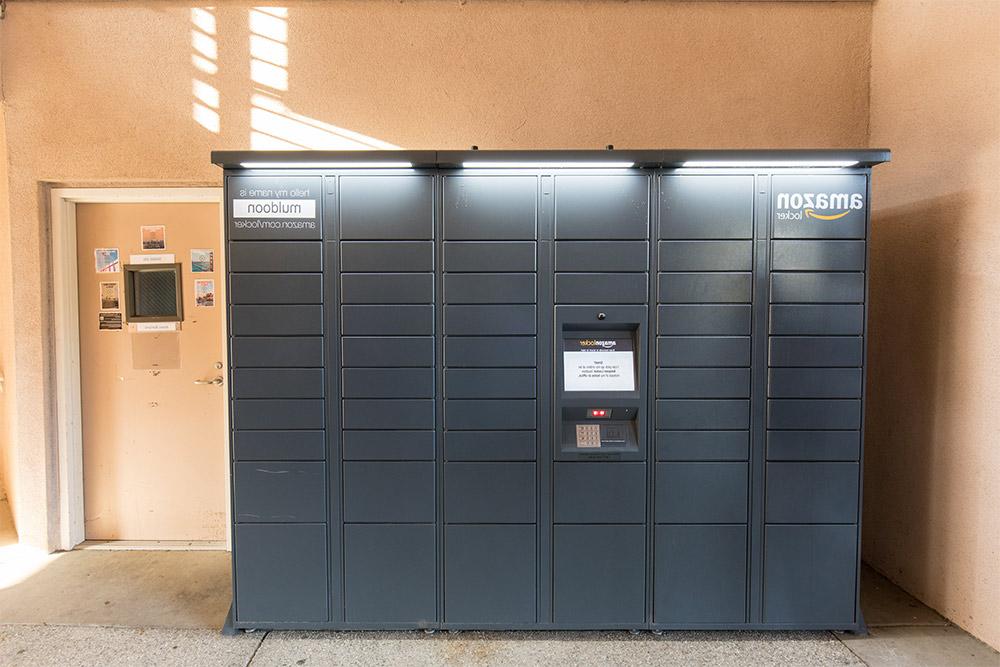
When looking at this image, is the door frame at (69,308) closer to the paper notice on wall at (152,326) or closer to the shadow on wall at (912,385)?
the paper notice on wall at (152,326)

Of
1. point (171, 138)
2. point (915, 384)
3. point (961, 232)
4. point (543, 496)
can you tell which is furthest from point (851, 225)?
point (171, 138)

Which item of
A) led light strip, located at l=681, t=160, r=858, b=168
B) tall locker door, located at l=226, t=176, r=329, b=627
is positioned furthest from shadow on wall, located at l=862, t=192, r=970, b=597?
tall locker door, located at l=226, t=176, r=329, b=627

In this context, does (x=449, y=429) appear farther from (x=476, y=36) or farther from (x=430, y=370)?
(x=476, y=36)

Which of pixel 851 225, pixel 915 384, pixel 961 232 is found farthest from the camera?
pixel 915 384

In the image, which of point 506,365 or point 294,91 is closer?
point 506,365

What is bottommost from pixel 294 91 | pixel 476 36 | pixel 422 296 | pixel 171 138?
pixel 422 296

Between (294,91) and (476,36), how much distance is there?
1152 millimetres

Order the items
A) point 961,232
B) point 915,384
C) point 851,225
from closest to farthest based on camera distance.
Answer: point 851,225
point 961,232
point 915,384

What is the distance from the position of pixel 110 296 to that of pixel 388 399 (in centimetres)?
225

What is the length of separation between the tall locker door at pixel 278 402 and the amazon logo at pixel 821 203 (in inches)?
84.0

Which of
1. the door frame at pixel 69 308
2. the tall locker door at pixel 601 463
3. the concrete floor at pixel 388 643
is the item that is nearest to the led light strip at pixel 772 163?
the tall locker door at pixel 601 463

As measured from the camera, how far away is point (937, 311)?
2527mm

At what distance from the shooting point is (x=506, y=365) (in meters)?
2.25

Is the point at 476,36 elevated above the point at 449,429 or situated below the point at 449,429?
above
